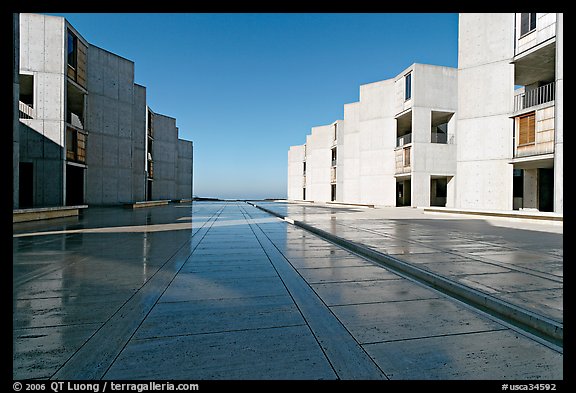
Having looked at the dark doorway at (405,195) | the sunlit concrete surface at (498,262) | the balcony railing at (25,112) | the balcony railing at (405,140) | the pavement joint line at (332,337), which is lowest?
the pavement joint line at (332,337)

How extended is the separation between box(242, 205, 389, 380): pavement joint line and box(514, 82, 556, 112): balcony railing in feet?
79.6

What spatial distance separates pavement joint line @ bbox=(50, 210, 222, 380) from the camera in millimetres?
2361

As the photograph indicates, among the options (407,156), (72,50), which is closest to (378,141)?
(407,156)

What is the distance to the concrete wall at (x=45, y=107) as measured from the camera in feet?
67.7

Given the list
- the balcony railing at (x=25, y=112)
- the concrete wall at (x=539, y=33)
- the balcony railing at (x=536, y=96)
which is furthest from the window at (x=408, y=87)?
the balcony railing at (x=25, y=112)

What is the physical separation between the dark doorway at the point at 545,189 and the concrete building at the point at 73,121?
3527 cm

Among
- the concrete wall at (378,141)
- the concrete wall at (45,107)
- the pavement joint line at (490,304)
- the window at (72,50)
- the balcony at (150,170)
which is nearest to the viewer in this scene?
the pavement joint line at (490,304)

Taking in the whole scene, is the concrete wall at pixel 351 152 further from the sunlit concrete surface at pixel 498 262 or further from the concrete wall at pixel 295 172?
the sunlit concrete surface at pixel 498 262

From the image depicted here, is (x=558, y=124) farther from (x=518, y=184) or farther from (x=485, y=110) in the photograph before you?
(x=518, y=184)

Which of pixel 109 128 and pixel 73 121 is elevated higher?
pixel 73 121

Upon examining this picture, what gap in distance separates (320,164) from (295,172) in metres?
14.7

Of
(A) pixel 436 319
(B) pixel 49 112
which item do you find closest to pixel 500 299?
(A) pixel 436 319

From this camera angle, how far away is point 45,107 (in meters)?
21.0
